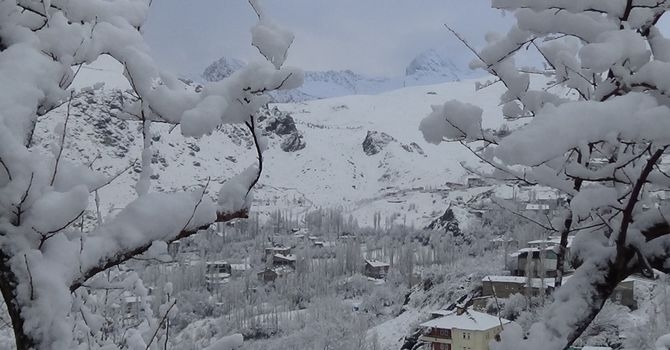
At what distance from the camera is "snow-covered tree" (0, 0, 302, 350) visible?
1214 mm

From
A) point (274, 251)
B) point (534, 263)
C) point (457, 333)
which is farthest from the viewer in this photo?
point (274, 251)

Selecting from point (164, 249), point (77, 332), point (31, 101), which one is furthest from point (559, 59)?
point (77, 332)

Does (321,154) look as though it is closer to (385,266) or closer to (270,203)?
(270,203)

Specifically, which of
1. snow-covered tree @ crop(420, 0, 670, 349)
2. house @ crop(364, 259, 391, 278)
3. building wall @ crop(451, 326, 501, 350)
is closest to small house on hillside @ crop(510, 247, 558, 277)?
building wall @ crop(451, 326, 501, 350)

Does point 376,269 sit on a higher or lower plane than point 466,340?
lower

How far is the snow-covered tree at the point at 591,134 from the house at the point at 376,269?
4870 centimetres

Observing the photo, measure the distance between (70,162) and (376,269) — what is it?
50.0 m

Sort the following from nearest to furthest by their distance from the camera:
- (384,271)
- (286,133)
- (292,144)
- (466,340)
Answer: (466,340)
(384,271)
(292,144)
(286,133)

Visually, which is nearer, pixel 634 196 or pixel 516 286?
pixel 634 196

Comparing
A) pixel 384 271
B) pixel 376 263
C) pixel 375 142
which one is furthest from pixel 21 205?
pixel 375 142

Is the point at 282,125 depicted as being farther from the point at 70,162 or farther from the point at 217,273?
the point at 70,162

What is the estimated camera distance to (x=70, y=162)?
1.45 m

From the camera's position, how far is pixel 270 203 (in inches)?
3883

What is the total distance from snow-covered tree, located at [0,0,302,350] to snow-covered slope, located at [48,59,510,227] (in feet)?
247
